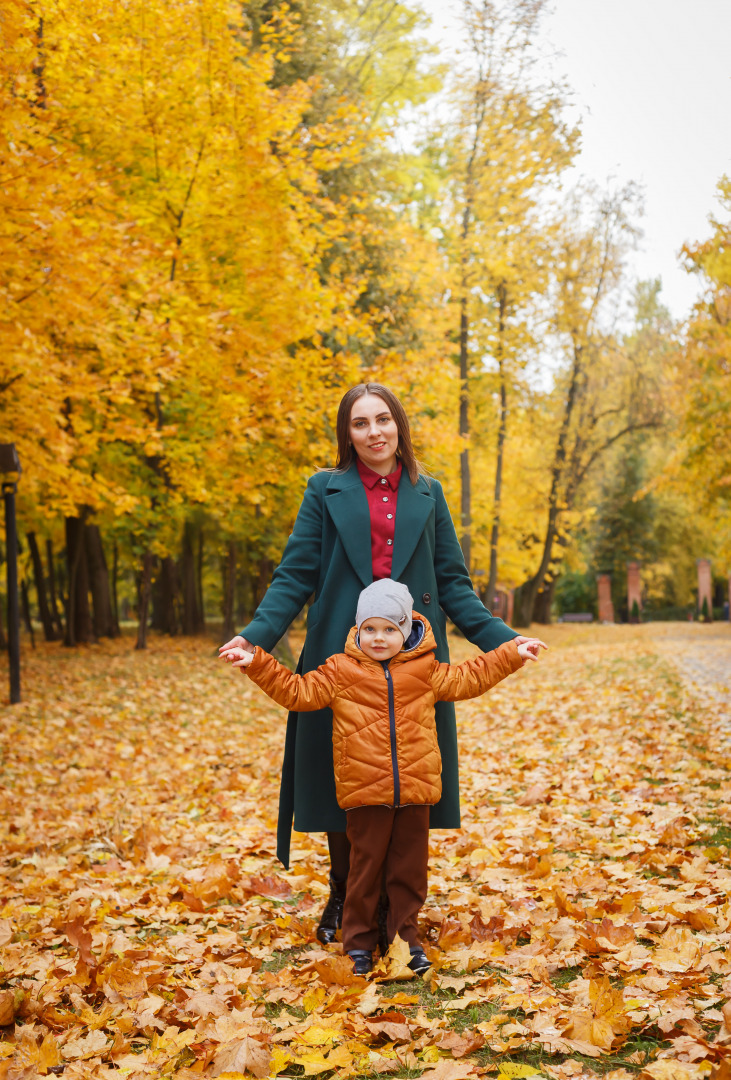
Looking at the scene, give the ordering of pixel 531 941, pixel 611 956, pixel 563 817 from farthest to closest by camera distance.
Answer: pixel 563 817, pixel 531 941, pixel 611 956

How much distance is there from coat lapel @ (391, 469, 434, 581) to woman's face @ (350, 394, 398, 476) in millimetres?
163

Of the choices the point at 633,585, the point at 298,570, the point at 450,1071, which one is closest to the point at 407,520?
the point at 298,570

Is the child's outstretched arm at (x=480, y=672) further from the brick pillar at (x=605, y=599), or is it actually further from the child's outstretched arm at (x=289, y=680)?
the brick pillar at (x=605, y=599)

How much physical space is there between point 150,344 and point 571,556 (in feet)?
91.2

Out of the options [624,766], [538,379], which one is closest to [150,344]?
[624,766]

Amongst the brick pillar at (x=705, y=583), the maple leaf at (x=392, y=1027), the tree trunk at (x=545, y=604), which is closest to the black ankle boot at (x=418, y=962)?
the maple leaf at (x=392, y=1027)

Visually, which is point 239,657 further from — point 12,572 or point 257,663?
point 12,572

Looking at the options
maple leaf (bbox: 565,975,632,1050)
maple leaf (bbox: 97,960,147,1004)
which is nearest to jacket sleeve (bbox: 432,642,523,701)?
maple leaf (bbox: 565,975,632,1050)

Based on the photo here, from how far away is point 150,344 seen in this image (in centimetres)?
1040

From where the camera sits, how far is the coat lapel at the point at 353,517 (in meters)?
3.42

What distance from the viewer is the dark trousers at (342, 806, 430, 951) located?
3322mm

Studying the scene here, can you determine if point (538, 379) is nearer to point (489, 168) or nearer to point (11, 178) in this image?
point (489, 168)

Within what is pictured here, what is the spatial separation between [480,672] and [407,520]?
638 millimetres

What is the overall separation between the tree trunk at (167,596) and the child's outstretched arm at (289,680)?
1677 cm
